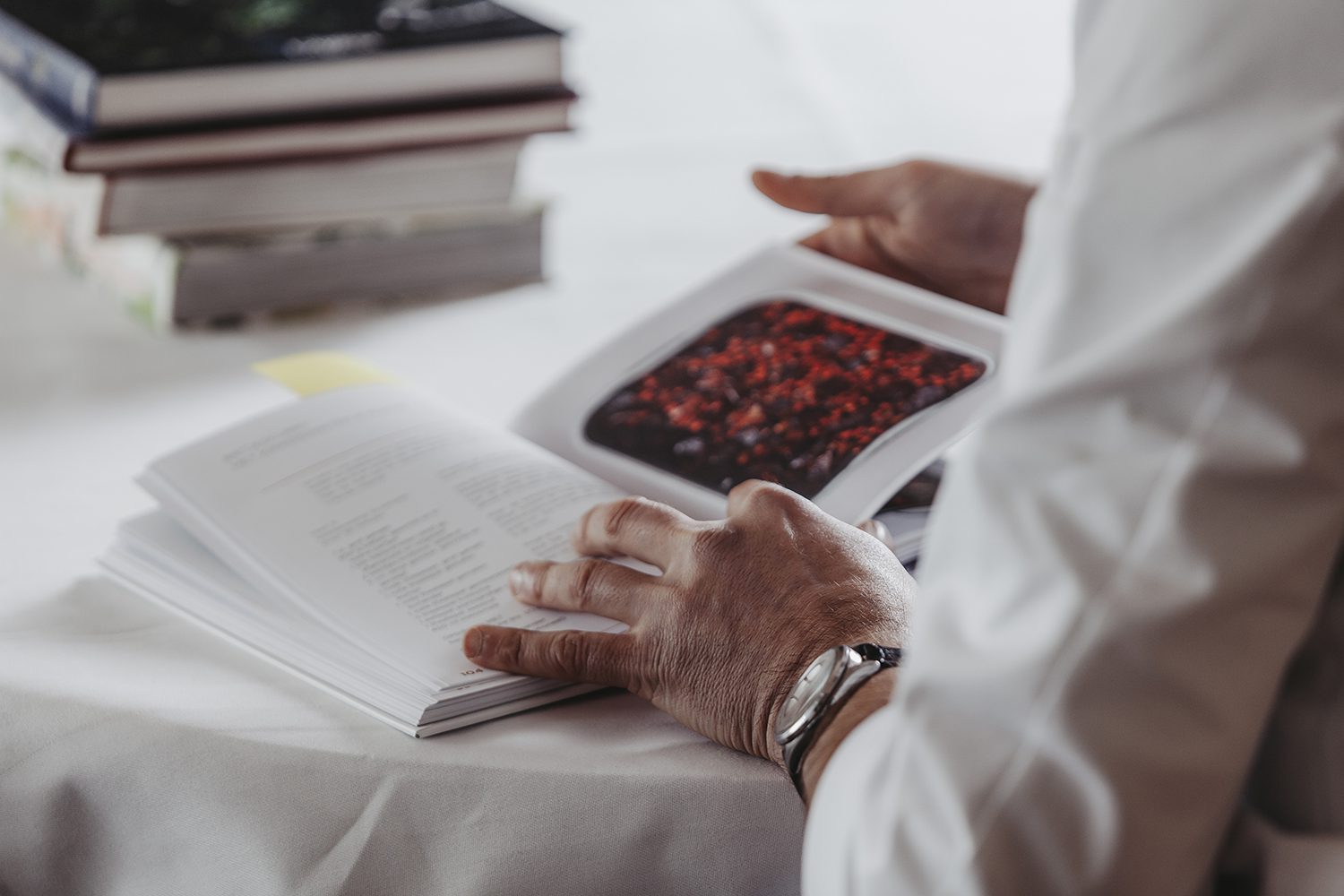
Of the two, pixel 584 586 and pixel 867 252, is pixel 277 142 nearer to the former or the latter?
pixel 867 252

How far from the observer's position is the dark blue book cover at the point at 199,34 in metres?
1.08

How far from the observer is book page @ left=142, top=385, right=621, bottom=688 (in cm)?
69

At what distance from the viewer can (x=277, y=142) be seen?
1133mm

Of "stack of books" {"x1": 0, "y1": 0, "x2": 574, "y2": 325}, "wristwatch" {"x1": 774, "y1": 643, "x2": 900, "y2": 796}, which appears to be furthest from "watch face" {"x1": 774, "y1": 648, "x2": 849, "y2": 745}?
"stack of books" {"x1": 0, "y1": 0, "x2": 574, "y2": 325}

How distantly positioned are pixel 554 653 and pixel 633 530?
9 centimetres

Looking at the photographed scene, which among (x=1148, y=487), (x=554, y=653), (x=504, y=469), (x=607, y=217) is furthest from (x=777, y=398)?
(x=607, y=217)

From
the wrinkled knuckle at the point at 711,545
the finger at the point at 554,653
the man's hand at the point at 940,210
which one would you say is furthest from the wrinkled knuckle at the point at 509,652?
the man's hand at the point at 940,210

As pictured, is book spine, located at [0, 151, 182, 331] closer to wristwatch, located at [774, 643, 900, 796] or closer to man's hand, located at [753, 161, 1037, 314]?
man's hand, located at [753, 161, 1037, 314]

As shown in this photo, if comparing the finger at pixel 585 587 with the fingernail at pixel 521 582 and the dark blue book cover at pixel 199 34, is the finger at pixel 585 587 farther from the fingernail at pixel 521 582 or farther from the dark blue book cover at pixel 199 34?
the dark blue book cover at pixel 199 34

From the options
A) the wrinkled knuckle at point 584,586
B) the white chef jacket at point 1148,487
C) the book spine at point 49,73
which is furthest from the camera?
the book spine at point 49,73

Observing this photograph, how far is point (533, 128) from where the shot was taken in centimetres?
121

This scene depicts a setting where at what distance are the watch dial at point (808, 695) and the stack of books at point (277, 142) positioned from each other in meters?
0.71

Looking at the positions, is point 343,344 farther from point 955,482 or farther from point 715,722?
point 955,482

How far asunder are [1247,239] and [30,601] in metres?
0.64
